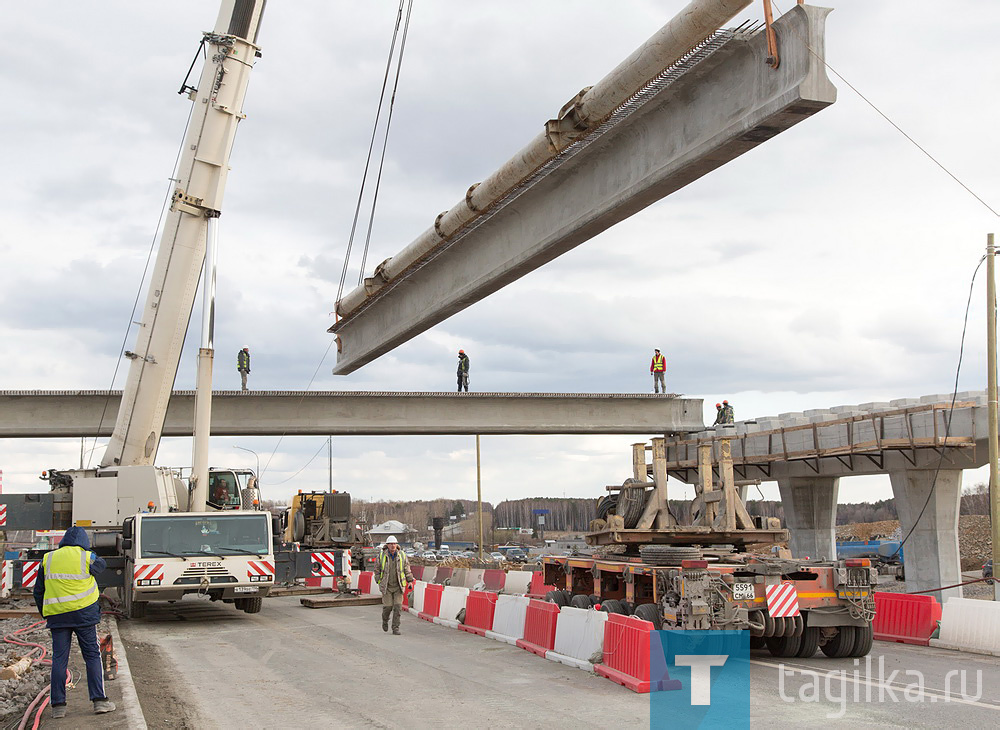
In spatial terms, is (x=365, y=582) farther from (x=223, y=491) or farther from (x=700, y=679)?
(x=700, y=679)

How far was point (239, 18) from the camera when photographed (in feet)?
61.5

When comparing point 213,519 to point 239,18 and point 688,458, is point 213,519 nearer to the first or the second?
point 239,18

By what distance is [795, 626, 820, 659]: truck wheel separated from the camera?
1216 centimetres

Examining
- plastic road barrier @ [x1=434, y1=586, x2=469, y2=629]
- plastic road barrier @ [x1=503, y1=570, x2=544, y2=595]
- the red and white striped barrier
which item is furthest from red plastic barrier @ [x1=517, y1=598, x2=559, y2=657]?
plastic road barrier @ [x1=503, y1=570, x2=544, y2=595]

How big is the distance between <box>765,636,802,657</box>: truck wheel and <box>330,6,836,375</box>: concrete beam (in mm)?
5723

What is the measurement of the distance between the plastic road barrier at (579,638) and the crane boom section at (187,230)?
31.9ft

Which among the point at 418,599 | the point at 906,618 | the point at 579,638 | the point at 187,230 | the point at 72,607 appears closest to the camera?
the point at 72,607

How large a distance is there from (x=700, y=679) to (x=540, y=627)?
10.1 feet

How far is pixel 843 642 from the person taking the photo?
39.6 ft

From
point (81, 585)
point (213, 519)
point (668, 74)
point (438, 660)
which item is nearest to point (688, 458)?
point (213, 519)

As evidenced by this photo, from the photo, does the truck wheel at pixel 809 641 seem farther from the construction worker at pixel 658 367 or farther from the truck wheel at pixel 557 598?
the construction worker at pixel 658 367

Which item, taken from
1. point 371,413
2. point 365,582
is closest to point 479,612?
point 365,582

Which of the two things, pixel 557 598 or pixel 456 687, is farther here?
pixel 557 598

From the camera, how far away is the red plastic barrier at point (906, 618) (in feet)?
45.5
